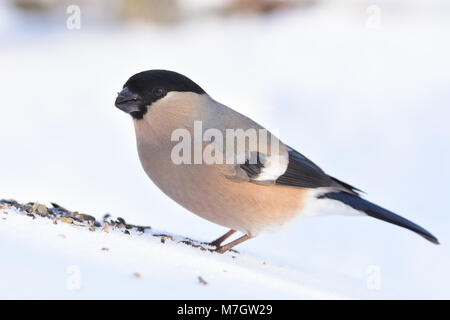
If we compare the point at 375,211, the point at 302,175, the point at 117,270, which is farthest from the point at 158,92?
the point at 375,211

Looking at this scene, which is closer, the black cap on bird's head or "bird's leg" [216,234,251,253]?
the black cap on bird's head

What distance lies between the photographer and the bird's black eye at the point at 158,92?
362cm

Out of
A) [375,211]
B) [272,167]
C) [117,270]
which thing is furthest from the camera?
[375,211]

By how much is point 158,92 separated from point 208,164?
0.49 meters

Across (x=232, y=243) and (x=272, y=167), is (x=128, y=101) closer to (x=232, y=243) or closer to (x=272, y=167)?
(x=272, y=167)

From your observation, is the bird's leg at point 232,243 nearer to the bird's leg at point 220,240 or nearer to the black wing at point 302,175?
the bird's leg at point 220,240

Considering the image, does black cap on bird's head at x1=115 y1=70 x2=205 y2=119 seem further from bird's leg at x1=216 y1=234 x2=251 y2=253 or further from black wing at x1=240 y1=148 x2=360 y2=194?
Result: bird's leg at x1=216 y1=234 x2=251 y2=253

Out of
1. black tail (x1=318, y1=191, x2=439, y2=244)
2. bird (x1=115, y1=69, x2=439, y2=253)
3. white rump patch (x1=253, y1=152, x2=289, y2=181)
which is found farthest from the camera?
black tail (x1=318, y1=191, x2=439, y2=244)

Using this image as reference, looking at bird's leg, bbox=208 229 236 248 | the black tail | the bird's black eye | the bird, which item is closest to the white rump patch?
the bird

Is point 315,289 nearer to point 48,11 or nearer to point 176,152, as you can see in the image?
point 176,152

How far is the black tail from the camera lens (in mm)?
3863

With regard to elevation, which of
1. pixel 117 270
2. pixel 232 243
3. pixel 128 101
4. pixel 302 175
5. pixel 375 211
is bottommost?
pixel 117 270

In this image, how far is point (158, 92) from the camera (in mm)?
3629
